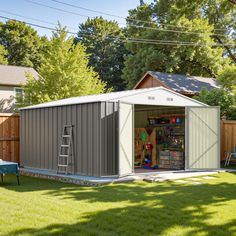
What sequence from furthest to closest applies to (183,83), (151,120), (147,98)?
(183,83) < (151,120) < (147,98)

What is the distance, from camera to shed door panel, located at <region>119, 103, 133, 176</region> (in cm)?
1195

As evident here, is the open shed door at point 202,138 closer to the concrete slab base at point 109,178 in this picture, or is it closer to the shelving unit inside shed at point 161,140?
the concrete slab base at point 109,178

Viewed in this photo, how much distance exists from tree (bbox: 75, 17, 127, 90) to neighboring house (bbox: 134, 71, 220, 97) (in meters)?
17.1

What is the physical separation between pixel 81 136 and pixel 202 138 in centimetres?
442

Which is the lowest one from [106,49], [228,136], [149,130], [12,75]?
[228,136]

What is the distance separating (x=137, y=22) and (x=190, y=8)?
21174mm

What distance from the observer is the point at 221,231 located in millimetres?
6141

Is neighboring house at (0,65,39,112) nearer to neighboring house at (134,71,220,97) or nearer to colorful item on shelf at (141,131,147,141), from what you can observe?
neighboring house at (134,71,220,97)

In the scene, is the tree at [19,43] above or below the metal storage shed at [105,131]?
above

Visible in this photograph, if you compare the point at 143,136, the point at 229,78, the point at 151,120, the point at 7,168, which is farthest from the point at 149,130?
the point at 229,78

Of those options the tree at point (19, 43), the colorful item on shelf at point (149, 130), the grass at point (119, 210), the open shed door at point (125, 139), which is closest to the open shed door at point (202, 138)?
the open shed door at point (125, 139)

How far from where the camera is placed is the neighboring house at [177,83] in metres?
26.7

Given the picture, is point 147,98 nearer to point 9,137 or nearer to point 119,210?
point 9,137

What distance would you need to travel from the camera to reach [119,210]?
7492 mm
